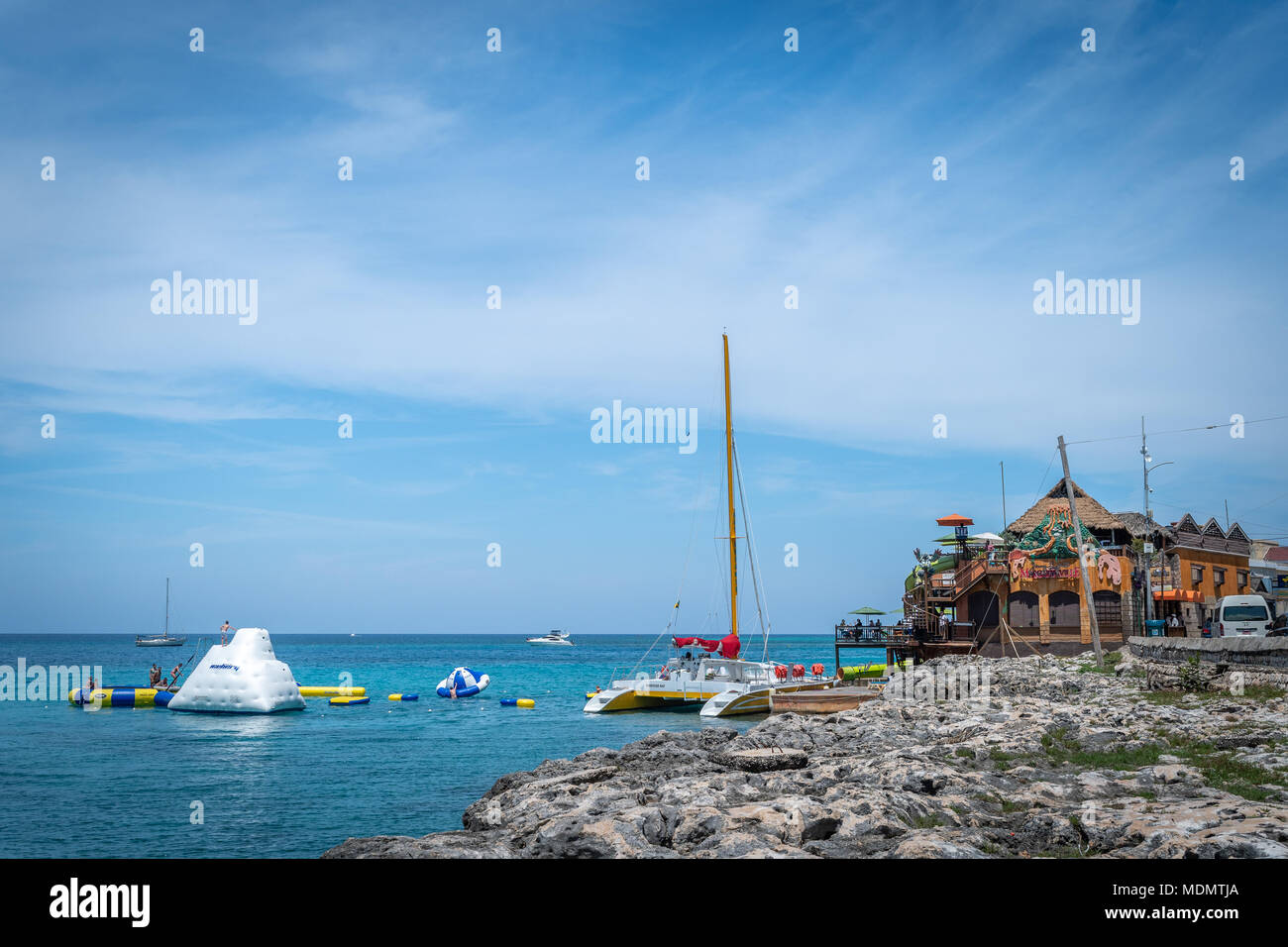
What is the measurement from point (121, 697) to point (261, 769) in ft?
87.9

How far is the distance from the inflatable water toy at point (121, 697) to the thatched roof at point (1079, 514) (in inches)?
1928

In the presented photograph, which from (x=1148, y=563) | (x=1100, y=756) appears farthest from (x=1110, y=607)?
(x=1100, y=756)

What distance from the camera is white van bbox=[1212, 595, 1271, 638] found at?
107 ft

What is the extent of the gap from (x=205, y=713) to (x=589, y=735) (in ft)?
70.5

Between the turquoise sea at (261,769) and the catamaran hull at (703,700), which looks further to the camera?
the catamaran hull at (703,700)

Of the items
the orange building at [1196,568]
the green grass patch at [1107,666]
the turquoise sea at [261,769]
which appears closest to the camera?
the turquoise sea at [261,769]

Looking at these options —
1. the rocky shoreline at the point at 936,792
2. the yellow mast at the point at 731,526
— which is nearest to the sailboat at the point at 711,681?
the yellow mast at the point at 731,526

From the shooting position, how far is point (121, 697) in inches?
1977

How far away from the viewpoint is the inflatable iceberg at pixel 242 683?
45062 mm

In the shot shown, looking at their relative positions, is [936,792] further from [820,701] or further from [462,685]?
[462,685]

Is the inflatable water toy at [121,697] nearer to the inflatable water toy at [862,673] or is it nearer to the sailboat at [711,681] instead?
the sailboat at [711,681]

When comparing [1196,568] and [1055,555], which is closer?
[1055,555]
